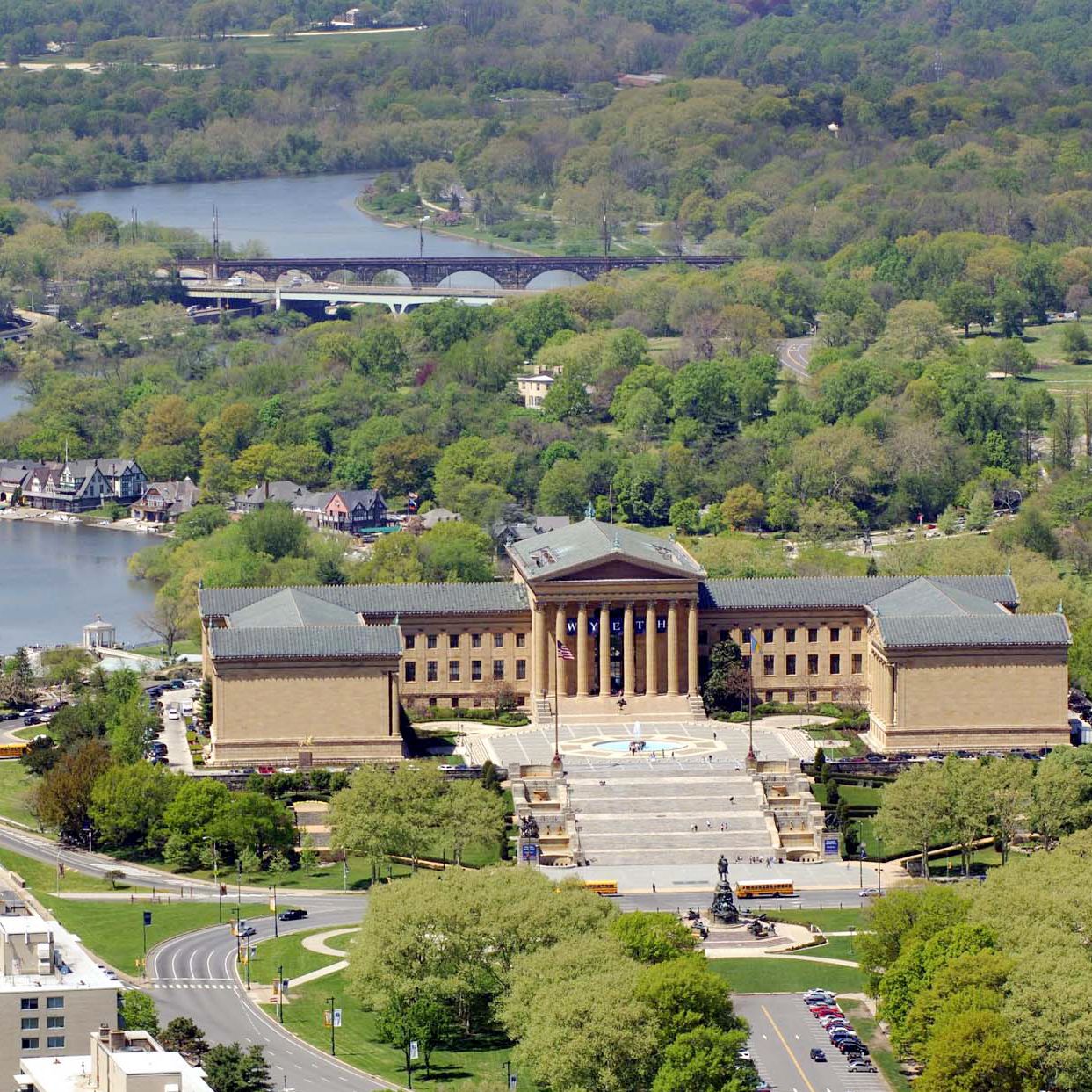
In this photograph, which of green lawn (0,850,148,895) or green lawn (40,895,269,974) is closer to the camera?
green lawn (40,895,269,974)

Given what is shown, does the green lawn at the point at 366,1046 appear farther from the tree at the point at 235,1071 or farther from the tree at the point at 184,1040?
the tree at the point at 235,1071

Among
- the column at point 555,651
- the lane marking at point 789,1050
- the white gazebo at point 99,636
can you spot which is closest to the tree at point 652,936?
the lane marking at point 789,1050

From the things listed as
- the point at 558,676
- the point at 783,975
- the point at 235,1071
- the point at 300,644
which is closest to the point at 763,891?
the point at 783,975

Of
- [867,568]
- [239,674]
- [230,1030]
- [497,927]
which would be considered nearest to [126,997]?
[230,1030]

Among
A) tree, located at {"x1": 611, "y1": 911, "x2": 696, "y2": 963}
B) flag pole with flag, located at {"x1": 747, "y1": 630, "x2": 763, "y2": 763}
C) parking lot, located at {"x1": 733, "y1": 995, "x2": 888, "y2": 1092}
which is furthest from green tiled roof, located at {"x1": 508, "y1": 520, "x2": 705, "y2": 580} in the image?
parking lot, located at {"x1": 733, "y1": 995, "x2": 888, "y2": 1092}

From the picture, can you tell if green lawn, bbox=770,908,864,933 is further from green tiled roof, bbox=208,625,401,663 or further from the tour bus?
green tiled roof, bbox=208,625,401,663

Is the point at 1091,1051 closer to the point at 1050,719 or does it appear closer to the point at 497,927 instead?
the point at 497,927

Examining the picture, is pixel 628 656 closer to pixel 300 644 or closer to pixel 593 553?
pixel 593 553
